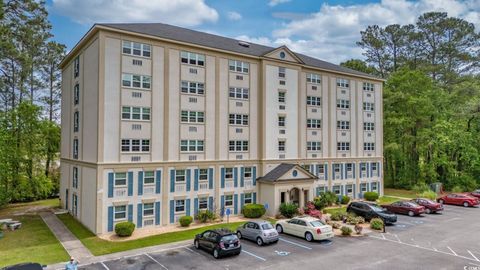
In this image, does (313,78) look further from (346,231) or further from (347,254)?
(347,254)

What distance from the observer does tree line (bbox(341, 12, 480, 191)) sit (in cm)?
4756

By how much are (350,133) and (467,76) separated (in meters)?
29.6

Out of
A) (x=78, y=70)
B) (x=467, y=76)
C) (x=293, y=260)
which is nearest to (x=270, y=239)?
(x=293, y=260)

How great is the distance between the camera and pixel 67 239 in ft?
76.5

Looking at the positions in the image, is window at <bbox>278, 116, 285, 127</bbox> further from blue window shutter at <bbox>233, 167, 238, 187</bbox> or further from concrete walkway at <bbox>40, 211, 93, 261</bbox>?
concrete walkway at <bbox>40, 211, 93, 261</bbox>

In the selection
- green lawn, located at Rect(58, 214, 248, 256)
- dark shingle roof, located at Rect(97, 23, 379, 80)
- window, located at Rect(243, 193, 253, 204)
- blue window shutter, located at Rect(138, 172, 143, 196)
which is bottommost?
green lawn, located at Rect(58, 214, 248, 256)

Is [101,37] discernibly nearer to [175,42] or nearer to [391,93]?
[175,42]

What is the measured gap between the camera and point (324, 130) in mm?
37906

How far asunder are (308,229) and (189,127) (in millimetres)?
13114

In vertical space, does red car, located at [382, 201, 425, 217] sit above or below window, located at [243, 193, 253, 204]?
below

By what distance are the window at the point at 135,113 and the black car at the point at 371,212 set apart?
19704 mm

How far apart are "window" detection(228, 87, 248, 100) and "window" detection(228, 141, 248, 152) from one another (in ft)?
14.4

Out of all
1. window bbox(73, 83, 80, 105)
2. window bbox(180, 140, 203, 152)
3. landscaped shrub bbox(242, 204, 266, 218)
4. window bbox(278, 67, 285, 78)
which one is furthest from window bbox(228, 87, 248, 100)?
window bbox(73, 83, 80, 105)

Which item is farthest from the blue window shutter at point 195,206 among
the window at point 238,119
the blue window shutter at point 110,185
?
the window at point 238,119
